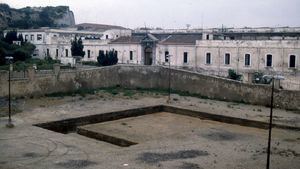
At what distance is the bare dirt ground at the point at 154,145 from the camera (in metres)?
12.3

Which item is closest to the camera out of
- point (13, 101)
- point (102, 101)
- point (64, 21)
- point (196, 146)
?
point (196, 146)

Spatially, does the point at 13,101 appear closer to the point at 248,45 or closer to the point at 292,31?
the point at 248,45

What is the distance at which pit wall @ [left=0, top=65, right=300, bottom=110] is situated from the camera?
2241 centimetres

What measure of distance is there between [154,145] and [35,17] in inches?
3091

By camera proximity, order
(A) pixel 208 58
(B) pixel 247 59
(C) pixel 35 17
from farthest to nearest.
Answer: (C) pixel 35 17
(A) pixel 208 58
(B) pixel 247 59

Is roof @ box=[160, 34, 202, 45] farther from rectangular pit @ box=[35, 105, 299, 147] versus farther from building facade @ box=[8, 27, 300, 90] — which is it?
rectangular pit @ box=[35, 105, 299, 147]

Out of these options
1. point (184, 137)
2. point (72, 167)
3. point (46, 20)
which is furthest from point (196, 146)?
point (46, 20)

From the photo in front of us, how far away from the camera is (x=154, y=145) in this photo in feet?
47.4

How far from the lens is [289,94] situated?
21859 mm

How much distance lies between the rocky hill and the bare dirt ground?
58.6m

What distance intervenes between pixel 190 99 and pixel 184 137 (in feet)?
29.7

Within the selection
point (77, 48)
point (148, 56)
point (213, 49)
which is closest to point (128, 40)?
point (148, 56)

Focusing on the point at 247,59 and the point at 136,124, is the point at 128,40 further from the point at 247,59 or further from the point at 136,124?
the point at 136,124

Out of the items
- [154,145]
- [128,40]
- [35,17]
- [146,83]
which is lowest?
[154,145]
